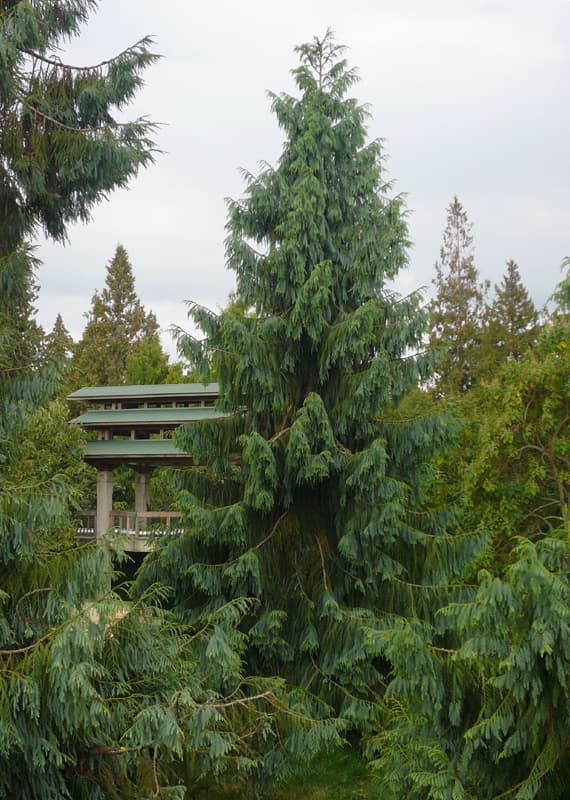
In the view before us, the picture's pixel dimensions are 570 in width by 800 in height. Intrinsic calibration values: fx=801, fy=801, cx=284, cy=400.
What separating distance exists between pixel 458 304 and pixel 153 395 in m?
15.1

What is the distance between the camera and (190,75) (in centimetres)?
1018

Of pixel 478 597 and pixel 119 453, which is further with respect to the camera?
pixel 119 453

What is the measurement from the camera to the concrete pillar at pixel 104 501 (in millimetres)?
19750

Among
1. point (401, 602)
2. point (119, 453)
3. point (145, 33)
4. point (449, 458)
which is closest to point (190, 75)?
point (145, 33)

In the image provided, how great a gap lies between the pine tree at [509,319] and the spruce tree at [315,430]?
1762 centimetres

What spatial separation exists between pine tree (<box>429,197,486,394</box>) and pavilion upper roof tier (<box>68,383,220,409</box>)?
33.7 ft

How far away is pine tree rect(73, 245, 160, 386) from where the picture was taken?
3616 centimetres

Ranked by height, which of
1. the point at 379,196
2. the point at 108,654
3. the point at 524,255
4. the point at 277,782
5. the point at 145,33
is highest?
the point at 524,255

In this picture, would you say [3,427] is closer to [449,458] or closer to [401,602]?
[401,602]

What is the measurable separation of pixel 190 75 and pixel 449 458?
796cm

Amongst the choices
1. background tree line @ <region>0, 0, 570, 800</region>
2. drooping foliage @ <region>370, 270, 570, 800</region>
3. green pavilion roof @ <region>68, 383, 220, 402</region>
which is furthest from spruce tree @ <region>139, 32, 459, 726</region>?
green pavilion roof @ <region>68, 383, 220, 402</region>

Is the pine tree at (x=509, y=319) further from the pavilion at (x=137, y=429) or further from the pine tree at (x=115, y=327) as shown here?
the pine tree at (x=115, y=327)

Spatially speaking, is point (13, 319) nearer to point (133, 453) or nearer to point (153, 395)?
point (133, 453)

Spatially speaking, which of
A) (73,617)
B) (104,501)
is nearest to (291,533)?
(73,617)
